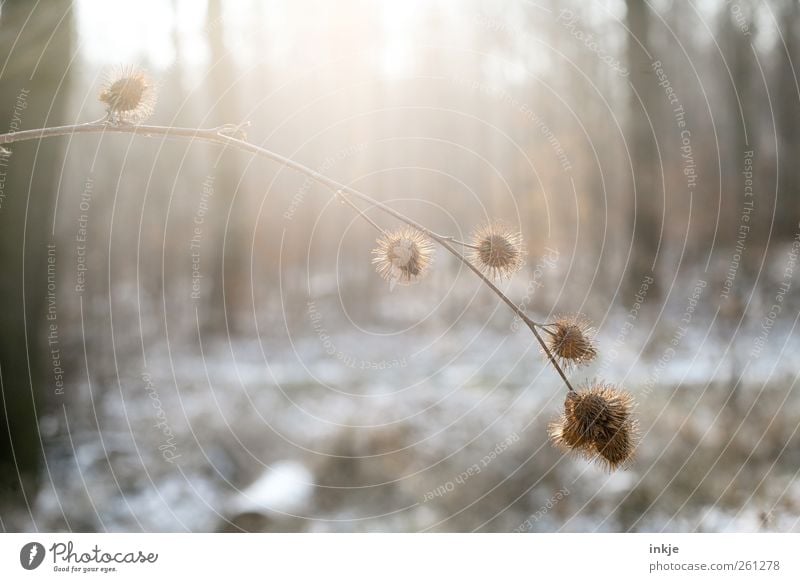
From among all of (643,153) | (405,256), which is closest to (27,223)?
(405,256)

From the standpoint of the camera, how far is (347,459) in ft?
10.9

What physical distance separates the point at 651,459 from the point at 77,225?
311 centimetres

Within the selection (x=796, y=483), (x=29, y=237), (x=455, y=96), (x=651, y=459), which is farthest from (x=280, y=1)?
(x=796, y=483)

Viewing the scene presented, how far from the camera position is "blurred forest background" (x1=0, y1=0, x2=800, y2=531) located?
281 cm

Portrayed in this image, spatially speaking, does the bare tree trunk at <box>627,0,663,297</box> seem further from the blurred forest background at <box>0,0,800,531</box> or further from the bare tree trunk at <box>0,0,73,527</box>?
the bare tree trunk at <box>0,0,73,527</box>

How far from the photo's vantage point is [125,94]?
1354 mm

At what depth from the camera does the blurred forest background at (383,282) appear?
281cm

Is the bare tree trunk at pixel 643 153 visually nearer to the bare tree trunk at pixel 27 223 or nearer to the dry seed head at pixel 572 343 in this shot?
the dry seed head at pixel 572 343

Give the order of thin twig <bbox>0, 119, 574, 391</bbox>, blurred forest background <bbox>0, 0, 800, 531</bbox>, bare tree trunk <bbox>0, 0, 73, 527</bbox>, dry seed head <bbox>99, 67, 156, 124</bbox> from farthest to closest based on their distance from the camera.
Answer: blurred forest background <bbox>0, 0, 800, 531</bbox> → bare tree trunk <bbox>0, 0, 73, 527</bbox> → dry seed head <bbox>99, 67, 156, 124</bbox> → thin twig <bbox>0, 119, 574, 391</bbox>

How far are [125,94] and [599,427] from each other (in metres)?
1.18

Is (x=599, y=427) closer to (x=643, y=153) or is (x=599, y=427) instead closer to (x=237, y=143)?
(x=237, y=143)

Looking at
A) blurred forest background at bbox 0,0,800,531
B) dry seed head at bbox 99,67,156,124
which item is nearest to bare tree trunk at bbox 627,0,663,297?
blurred forest background at bbox 0,0,800,531
